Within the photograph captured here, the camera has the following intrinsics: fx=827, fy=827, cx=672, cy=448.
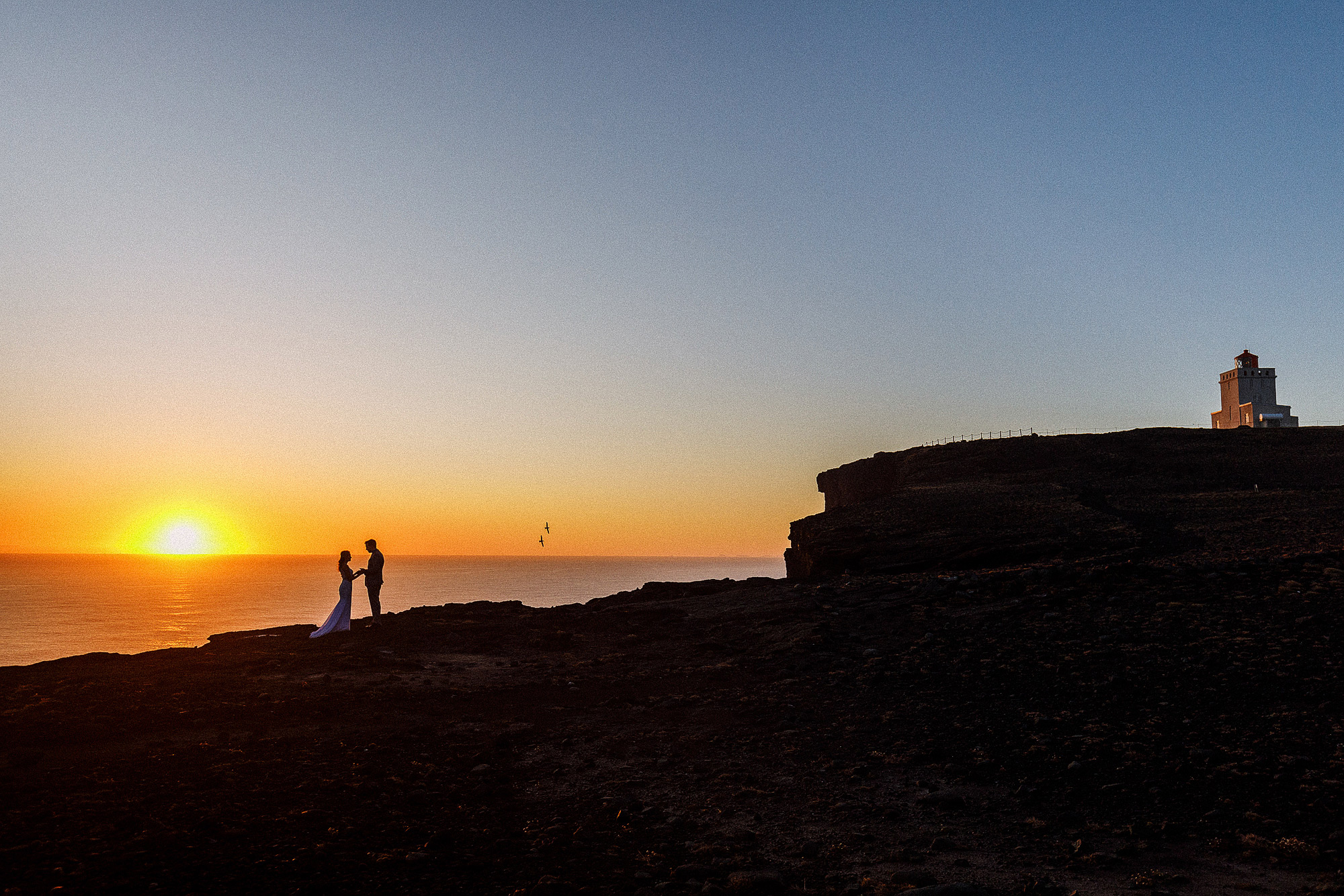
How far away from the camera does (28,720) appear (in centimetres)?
1170

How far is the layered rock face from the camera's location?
971 inches

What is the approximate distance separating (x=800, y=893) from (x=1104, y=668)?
841 cm

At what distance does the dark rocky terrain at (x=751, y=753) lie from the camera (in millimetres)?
7746

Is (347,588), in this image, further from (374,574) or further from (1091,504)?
(1091,504)

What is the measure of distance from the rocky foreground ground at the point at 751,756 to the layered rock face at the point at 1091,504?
6389mm

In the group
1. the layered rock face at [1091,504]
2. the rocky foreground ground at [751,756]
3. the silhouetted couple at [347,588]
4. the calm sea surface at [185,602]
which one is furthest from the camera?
the calm sea surface at [185,602]

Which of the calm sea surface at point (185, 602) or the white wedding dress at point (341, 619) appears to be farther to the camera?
the calm sea surface at point (185, 602)

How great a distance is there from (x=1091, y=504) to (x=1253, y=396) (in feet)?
186

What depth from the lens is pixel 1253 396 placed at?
243 ft

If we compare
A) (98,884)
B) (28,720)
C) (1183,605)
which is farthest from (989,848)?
(28,720)

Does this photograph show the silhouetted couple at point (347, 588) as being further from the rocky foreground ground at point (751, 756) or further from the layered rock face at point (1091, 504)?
the layered rock face at point (1091, 504)

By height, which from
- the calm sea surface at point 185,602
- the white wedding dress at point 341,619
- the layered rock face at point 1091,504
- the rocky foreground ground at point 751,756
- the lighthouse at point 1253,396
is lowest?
the calm sea surface at point 185,602

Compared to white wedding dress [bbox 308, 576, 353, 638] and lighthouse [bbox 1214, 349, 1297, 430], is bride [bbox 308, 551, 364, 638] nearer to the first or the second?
white wedding dress [bbox 308, 576, 353, 638]

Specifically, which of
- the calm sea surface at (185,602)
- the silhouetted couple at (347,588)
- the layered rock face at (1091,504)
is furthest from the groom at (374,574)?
the calm sea surface at (185,602)
